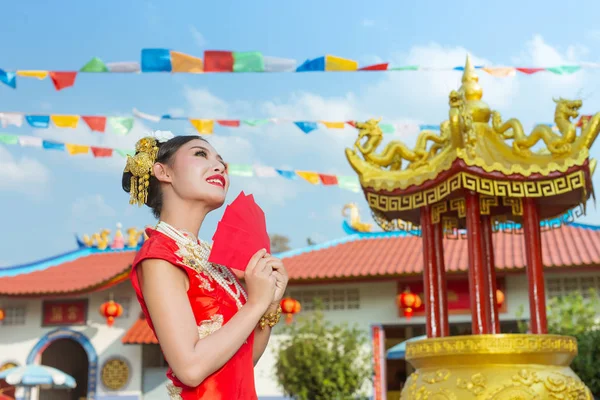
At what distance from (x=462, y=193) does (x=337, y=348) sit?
19.4ft

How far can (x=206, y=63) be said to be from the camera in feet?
24.9

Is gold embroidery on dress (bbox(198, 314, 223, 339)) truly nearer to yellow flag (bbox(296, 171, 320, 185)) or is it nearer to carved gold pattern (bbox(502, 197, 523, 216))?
carved gold pattern (bbox(502, 197, 523, 216))

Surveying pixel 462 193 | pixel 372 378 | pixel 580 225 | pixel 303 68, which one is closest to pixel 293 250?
pixel 372 378

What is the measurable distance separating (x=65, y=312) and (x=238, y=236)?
1416 centimetres

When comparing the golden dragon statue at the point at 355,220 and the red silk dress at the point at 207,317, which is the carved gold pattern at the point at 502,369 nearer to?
the red silk dress at the point at 207,317

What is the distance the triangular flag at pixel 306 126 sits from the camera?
920 cm

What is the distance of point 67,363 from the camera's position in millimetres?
16766

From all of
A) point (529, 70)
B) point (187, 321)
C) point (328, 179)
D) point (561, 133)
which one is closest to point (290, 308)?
point (328, 179)

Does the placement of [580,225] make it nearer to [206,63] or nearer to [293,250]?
[293,250]

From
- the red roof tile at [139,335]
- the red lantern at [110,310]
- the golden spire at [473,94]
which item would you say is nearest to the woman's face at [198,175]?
the golden spire at [473,94]

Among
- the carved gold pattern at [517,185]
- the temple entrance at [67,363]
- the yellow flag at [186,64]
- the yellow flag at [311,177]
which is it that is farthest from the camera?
the temple entrance at [67,363]

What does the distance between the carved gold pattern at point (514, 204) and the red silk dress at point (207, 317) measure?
4699mm

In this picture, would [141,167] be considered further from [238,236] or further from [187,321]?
[187,321]

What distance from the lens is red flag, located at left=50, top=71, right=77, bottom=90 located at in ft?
25.8
